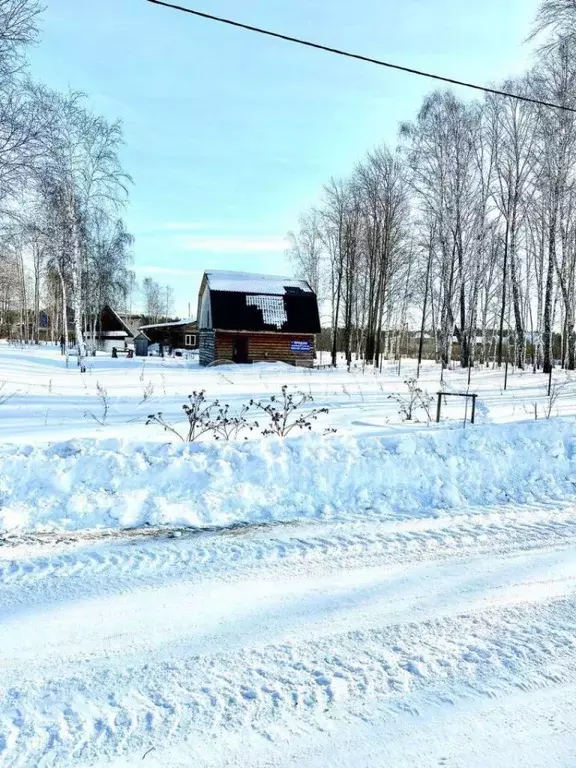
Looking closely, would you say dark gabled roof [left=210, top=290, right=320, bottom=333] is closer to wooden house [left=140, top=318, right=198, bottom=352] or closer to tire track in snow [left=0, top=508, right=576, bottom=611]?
tire track in snow [left=0, top=508, right=576, bottom=611]

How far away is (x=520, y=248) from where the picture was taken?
96.5 ft

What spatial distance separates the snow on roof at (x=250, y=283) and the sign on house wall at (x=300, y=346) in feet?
10.0

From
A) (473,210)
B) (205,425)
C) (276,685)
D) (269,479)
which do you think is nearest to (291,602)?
(276,685)

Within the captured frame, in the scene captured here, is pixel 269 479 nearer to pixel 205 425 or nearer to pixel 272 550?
pixel 272 550

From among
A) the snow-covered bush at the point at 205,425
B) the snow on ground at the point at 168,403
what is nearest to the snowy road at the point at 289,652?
the snow-covered bush at the point at 205,425

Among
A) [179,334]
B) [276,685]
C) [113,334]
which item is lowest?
[276,685]

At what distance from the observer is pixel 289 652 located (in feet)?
9.36

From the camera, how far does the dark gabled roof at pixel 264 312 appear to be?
29.6m

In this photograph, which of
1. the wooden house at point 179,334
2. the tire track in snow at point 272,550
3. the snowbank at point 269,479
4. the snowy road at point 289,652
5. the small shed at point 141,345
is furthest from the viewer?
the wooden house at point 179,334

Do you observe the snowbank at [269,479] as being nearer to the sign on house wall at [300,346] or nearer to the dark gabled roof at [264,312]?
the dark gabled roof at [264,312]

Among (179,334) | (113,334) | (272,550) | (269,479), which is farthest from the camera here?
(179,334)

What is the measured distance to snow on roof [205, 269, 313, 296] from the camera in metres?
30.9

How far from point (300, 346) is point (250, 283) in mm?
5022

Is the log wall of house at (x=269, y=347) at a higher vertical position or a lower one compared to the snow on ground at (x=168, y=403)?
higher
